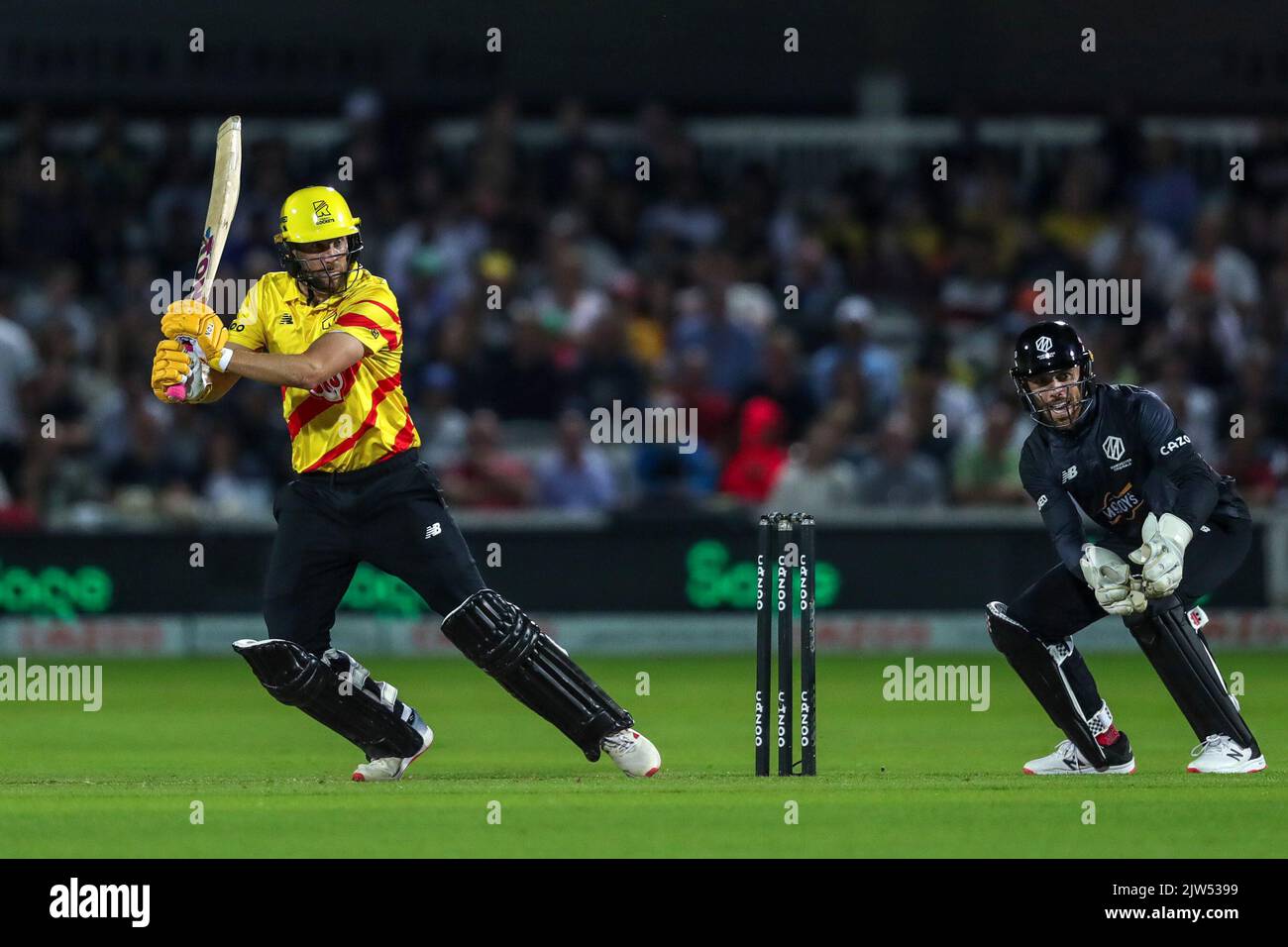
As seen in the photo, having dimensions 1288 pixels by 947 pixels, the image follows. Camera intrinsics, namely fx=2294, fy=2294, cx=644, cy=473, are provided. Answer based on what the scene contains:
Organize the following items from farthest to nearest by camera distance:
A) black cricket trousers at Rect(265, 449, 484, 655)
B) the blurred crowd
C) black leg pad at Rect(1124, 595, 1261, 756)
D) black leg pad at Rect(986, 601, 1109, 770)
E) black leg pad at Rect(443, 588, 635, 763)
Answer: the blurred crowd, black leg pad at Rect(986, 601, 1109, 770), black leg pad at Rect(1124, 595, 1261, 756), black cricket trousers at Rect(265, 449, 484, 655), black leg pad at Rect(443, 588, 635, 763)

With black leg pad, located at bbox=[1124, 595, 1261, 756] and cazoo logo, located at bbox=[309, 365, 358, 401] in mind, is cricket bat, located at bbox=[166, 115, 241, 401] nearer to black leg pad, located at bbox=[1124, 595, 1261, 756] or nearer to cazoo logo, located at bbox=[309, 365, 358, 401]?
cazoo logo, located at bbox=[309, 365, 358, 401]

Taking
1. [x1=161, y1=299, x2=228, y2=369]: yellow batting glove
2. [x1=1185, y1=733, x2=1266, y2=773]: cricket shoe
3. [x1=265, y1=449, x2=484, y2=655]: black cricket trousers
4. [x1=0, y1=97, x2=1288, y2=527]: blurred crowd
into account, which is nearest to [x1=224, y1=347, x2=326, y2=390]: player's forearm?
[x1=161, y1=299, x2=228, y2=369]: yellow batting glove

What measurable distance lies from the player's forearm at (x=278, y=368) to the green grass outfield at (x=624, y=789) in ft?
4.69

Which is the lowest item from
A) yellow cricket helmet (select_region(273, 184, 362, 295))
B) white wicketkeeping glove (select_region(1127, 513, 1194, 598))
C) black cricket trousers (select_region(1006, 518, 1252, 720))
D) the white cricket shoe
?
the white cricket shoe

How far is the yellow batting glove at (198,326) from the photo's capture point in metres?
7.86

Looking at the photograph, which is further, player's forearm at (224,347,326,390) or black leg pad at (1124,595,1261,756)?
black leg pad at (1124,595,1261,756)

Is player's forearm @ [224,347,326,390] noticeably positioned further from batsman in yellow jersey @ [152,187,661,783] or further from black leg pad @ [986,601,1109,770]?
black leg pad @ [986,601,1109,770]

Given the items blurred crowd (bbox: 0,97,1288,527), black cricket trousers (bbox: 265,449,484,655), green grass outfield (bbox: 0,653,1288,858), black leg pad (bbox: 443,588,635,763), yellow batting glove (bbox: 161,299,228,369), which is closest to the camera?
green grass outfield (bbox: 0,653,1288,858)

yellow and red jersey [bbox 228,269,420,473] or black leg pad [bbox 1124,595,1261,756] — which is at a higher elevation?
yellow and red jersey [bbox 228,269,420,473]

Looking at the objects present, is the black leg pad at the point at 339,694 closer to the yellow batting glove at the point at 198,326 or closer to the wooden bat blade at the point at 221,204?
the yellow batting glove at the point at 198,326

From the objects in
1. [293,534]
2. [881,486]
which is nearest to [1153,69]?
[881,486]

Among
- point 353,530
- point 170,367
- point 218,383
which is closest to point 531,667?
point 353,530

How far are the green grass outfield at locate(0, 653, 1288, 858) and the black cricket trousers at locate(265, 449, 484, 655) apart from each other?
2.11 ft

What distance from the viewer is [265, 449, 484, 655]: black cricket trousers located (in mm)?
8227
